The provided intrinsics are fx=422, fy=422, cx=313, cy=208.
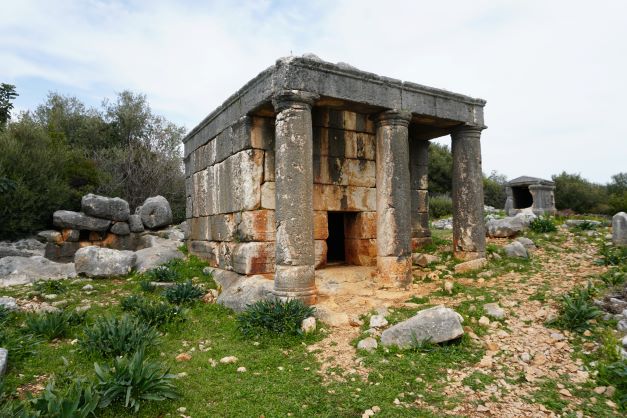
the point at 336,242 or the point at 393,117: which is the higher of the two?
the point at 393,117

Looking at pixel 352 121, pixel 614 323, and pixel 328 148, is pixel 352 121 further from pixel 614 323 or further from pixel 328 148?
pixel 614 323

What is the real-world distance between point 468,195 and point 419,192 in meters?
1.58

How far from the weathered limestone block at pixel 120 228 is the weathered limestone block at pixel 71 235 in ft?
3.37

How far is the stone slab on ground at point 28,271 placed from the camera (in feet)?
30.9

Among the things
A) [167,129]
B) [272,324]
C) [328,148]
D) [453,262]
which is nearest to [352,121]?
[328,148]

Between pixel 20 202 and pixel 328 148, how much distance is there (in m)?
10.8

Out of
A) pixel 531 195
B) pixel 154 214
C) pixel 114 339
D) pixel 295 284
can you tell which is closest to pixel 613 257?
pixel 295 284

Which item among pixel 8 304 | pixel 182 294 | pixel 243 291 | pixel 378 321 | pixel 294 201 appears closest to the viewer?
pixel 378 321

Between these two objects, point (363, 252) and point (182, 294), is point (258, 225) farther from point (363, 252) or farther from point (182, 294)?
point (363, 252)

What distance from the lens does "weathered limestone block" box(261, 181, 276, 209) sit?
8078 mm

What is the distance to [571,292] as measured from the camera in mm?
6750

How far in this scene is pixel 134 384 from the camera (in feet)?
12.7

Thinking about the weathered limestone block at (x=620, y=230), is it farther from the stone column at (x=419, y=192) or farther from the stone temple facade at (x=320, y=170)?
the stone column at (x=419, y=192)

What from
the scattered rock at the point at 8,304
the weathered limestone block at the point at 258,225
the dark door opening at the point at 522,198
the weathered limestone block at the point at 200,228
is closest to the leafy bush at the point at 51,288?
the scattered rock at the point at 8,304
